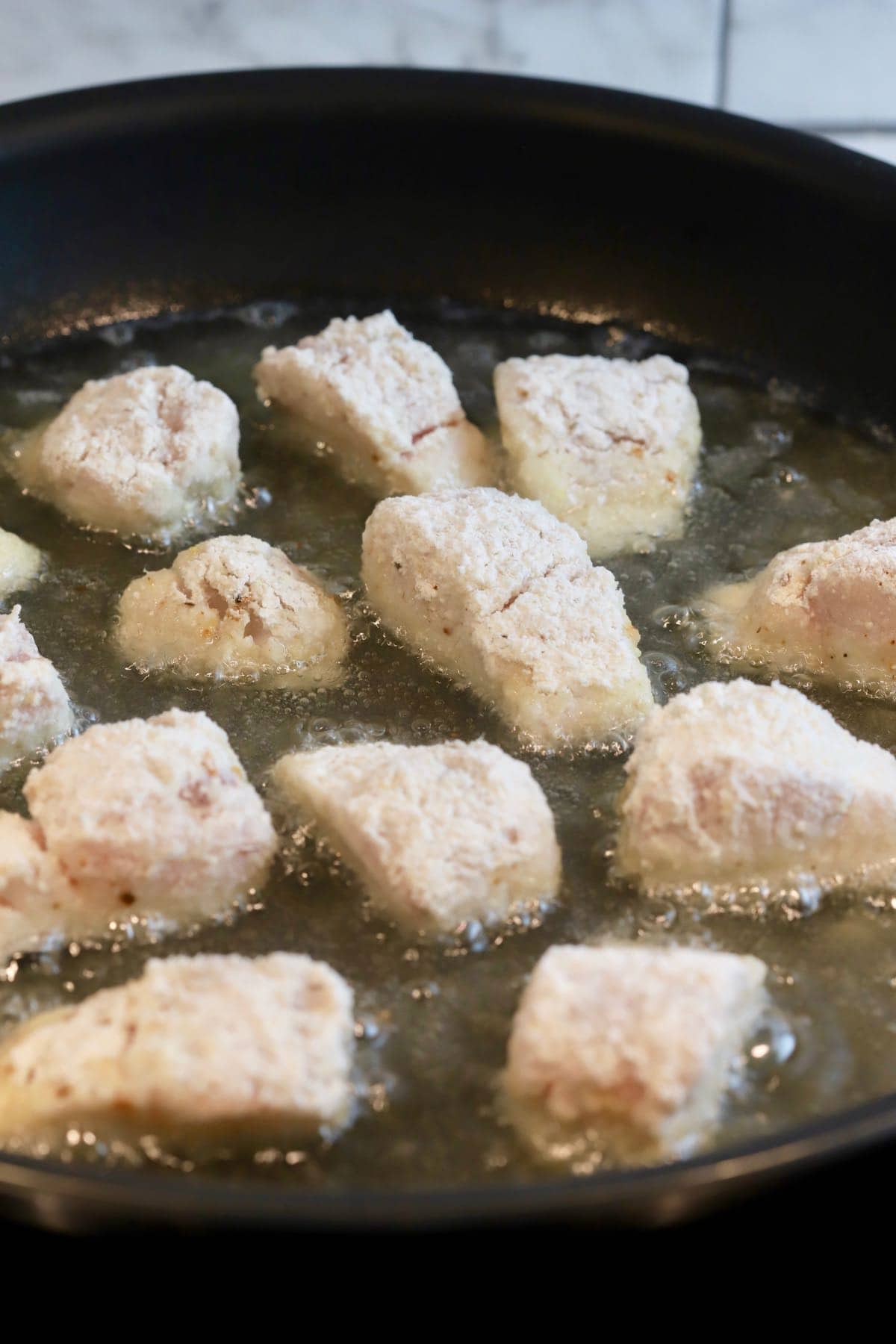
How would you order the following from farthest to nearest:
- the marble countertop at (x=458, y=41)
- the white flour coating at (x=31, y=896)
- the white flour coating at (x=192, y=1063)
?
the marble countertop at (x=458, y=41) < the white flour coating at (x=31, y=896) < the white flour coating at (x=192, y=1063)

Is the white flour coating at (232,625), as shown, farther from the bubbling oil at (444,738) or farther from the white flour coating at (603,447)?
the white flour coating at (603,447)

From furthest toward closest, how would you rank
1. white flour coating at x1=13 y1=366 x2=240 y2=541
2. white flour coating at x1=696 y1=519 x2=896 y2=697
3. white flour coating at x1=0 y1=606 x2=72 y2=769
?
white flour coating at x1=13 y1=366 x2=240 y2=541, white flour coating at x1=696 y1=519 x2=896 y2=697, white flour coating at x1=0 y1=606 x2=72 y2=769

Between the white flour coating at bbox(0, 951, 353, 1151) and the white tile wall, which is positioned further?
the white tile wall

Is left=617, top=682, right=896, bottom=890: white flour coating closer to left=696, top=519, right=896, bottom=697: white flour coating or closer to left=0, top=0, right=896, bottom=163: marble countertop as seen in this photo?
left=696, top=519, right=896, bottom=697: white flour coating

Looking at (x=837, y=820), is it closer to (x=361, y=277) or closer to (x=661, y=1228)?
(x=661, y=1228)

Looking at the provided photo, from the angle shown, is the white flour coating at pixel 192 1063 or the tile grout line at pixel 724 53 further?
the tile grout line at pixel 724 53

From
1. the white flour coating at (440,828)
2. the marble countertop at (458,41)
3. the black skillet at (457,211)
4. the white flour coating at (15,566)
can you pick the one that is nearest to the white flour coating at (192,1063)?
the white flour coating at (440,828)

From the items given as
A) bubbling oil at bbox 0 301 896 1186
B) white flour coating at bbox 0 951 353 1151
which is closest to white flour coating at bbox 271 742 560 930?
bubbling oil at bbox 0 301 896 1186

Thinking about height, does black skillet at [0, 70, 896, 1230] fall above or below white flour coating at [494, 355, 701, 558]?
above
